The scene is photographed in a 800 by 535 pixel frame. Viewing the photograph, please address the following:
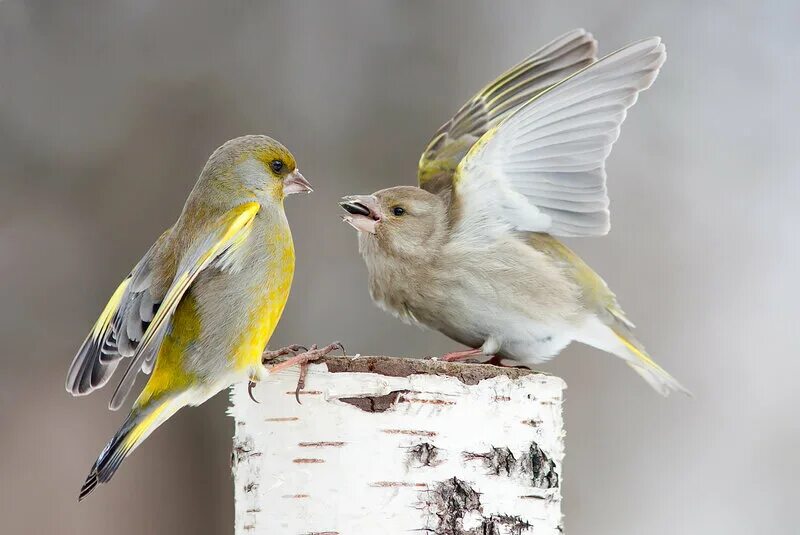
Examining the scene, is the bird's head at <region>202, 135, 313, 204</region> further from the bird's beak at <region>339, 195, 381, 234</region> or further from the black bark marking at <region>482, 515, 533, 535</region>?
the black bark marking at <region>482, 515, 533, 535</region>

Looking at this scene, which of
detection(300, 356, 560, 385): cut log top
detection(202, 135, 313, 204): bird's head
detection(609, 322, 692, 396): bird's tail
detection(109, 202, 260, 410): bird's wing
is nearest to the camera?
detection(109, 202, 260, 410): bird's wing

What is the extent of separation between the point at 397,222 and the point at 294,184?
259mm

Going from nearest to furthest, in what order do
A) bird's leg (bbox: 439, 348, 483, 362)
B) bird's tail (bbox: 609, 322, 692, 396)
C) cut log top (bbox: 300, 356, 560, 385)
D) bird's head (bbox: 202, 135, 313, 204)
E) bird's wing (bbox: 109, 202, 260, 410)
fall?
bird's wing (bbox: 109, 202, 260, 410)
cut log top (bbox: 300, 356, 560, 385)
bird's head (bbox: 202, 135, 313, 204)
bird's leg (bbox: 439, 348, 483, 362)
bird's tail (bbox: 609, 322, 692, 396)

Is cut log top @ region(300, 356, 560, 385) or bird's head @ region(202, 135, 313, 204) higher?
bird's head @ region(202, 135, 313, 204)

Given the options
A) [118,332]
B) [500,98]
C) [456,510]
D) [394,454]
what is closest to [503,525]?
[456,510]

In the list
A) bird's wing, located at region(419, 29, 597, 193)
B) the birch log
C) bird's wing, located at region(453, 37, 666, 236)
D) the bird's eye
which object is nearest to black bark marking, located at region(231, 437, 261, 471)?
the birch log

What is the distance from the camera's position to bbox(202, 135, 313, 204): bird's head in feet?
5.20

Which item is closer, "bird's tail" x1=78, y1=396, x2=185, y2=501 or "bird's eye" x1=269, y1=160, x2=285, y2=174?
"bird's tail" x1=78, y1=396, x2=185, y2=501

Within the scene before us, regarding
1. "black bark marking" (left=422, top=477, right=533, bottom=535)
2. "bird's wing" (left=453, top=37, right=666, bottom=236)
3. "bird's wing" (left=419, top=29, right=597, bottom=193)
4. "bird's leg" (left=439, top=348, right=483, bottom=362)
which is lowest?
"black bark marking" (left=422, top=477, right=533, bottom=535)

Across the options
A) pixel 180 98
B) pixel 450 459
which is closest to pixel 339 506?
pixel 450 459

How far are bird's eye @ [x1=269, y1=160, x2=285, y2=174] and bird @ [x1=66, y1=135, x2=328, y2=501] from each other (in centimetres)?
2

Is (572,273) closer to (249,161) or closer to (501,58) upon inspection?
(249,161)

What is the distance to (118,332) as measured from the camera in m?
1.56

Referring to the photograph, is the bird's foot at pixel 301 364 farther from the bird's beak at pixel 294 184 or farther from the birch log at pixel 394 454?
the bird's beak at pixel 294 184
